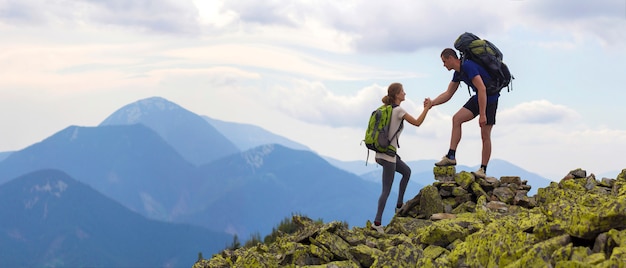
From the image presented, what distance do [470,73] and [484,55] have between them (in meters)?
0.75

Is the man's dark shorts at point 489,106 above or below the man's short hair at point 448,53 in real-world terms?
below

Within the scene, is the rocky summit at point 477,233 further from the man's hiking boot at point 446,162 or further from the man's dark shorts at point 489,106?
the man's dark shorts at point 489,106

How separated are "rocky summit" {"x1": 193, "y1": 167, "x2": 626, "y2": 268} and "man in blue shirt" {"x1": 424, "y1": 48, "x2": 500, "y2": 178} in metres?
0.85

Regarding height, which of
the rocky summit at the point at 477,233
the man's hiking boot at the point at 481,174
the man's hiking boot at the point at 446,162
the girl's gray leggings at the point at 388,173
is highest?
the man's hiking boot at the point at 446,162

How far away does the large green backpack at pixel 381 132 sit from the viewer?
14047 millimetres

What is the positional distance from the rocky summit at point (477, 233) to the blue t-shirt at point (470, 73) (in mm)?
2376

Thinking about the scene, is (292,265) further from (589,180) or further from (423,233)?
(589,180)

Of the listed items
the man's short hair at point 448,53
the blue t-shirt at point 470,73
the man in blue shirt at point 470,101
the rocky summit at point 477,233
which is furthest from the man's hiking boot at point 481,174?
the man's short hair at point 448,53

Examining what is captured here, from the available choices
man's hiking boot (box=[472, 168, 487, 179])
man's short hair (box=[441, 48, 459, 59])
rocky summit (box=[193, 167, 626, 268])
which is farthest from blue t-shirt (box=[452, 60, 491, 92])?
man's hiking boot (box=[472, 168, 487, 179])

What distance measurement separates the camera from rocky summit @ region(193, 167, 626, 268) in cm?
920

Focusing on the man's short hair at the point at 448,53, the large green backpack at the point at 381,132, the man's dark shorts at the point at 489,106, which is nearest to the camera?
the large green backpack at the point at 381,132

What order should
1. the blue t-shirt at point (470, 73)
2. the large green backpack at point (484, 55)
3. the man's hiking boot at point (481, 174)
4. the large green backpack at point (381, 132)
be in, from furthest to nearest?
1. the man's hiking boot at point (481, 174)
2. the large green backpack at point (484, 55)
3. the blue t-shirt at point (470, 73)
4. the large green backpack at point (381, 132)

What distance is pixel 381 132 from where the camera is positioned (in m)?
14.1

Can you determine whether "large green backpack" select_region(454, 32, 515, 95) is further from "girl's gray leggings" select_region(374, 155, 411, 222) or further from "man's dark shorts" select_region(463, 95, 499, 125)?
"girl's gray leggings" select_region(374, 155, 411, 222)
